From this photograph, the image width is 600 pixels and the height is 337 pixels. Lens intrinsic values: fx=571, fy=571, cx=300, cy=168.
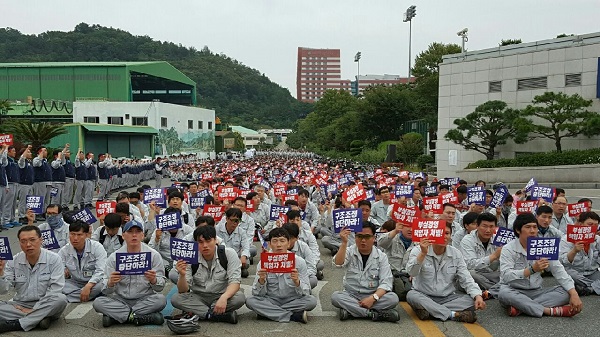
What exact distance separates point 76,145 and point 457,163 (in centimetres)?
2386

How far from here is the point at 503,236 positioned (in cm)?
717

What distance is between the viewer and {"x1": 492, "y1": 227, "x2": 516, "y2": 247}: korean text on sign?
713 centimetres

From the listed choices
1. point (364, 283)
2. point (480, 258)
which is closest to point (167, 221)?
point (364, 283)

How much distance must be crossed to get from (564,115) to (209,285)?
75.3 ft

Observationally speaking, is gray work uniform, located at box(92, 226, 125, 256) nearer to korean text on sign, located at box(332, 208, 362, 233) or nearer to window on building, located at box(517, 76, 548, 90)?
korean text on sign, located at box(332, 208, 362, 233)

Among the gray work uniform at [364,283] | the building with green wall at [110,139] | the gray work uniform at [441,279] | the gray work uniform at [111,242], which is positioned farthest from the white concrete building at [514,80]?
the gray work uniform at [111,242]

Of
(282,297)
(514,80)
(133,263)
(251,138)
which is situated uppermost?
(514,80)

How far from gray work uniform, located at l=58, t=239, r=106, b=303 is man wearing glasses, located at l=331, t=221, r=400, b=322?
3002mm

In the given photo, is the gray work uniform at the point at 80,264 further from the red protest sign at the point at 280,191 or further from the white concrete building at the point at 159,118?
the white concrete building at the point at 159,118

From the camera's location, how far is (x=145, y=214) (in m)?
11.1

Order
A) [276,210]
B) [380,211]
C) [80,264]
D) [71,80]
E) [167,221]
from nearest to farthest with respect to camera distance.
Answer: [80,264], [167,221], [276,210], [380,211], [71,80]

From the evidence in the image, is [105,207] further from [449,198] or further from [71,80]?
[71,80]

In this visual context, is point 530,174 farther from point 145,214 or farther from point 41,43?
point 41,43

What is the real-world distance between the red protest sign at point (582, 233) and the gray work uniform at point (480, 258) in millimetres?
958
